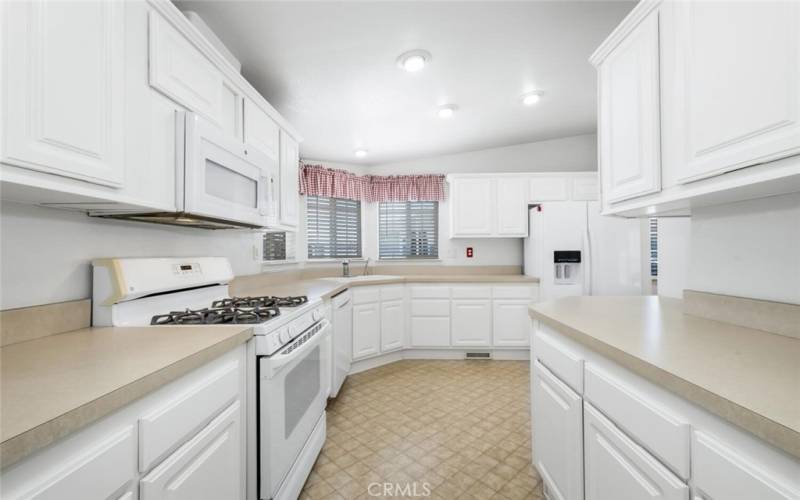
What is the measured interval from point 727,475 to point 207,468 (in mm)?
1246

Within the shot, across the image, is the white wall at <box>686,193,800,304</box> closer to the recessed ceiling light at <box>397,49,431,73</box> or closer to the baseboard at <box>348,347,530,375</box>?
the recessed ceiling light at <box>397,49,431,73</box>

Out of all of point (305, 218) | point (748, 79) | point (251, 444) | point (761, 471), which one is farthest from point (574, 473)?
point (305, 218)

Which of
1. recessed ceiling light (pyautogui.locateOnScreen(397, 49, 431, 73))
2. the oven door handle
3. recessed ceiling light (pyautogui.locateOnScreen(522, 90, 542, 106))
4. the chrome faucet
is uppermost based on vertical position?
→ recessed ceiling light (pyautogui.locateOnScreen(522, 90, 542, 106))

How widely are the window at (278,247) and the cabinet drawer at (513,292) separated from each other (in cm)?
218

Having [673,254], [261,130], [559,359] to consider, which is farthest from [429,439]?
[261,130]

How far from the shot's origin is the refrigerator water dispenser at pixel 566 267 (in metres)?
3.24

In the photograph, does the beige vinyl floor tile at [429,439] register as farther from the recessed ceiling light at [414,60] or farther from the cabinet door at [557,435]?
the recessed ceiling light at [414,60]

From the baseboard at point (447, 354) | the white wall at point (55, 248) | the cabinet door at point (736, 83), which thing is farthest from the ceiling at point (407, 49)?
the baseboard at point (447, 354)

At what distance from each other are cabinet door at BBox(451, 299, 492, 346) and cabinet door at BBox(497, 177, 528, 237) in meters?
0.87

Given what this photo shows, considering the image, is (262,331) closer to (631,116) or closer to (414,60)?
(631,116)

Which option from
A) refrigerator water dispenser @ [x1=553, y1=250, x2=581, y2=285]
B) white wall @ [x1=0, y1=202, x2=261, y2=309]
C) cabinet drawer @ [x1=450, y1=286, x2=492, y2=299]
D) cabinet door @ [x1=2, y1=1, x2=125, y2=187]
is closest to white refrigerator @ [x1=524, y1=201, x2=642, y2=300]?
refrigerator water dispenser @ [x1=553, y1=250, x2=581, y2=285]

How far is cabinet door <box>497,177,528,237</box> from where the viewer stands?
3.60 metres

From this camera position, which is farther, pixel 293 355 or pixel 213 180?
pixel 213 180

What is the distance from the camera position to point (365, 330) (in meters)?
3.06
